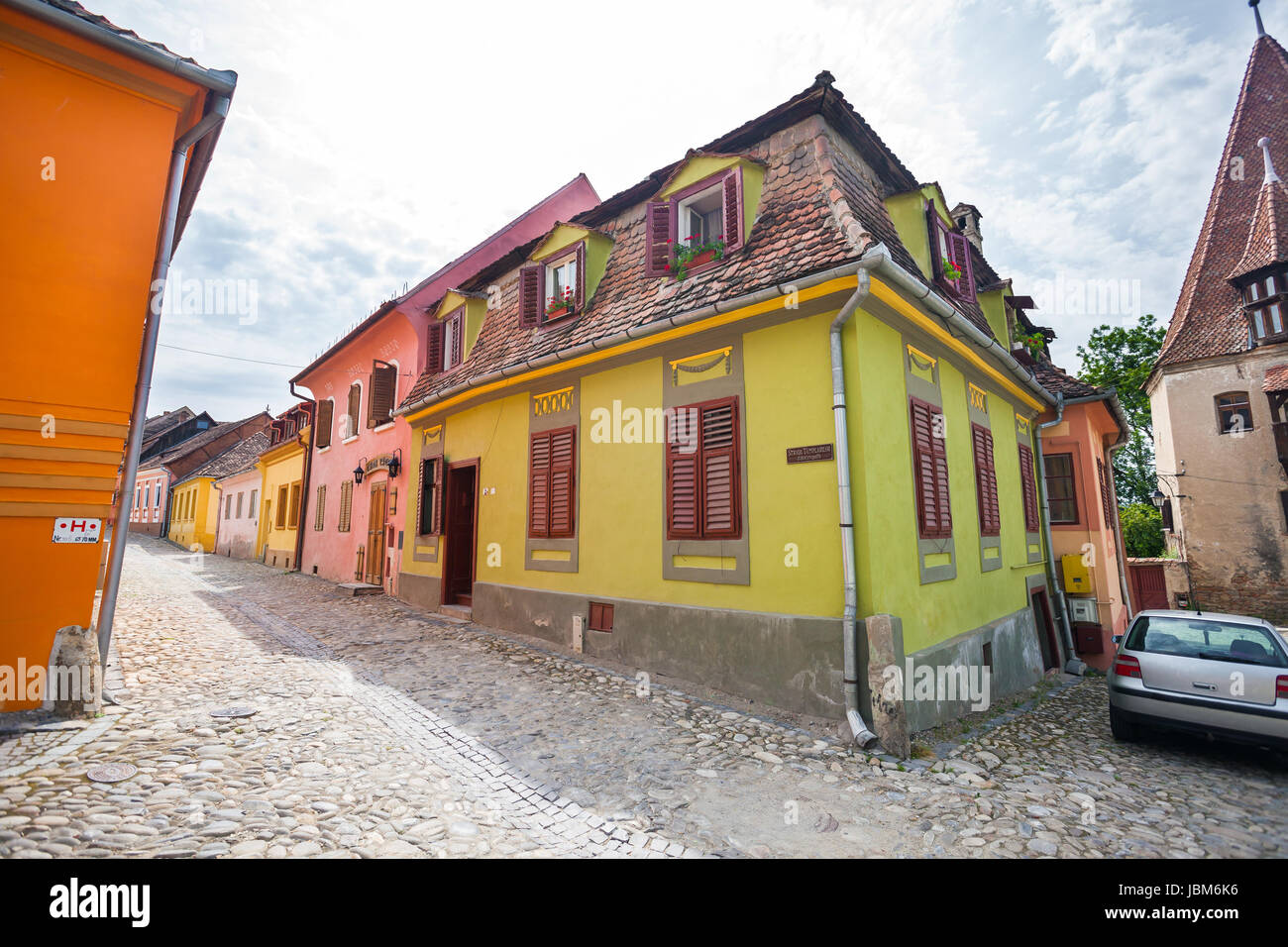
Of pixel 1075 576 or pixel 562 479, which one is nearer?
pixel 562 479

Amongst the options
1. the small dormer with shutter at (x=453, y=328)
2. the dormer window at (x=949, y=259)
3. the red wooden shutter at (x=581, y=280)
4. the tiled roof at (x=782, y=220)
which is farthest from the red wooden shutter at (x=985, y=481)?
the small dormer with shutter at (x=453, y=328)

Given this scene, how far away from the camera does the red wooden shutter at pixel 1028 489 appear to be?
1086 cm

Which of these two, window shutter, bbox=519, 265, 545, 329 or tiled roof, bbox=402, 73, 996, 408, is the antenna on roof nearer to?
tiled roof, bbox=402, 73, 996, 408

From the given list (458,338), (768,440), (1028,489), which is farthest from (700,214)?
(1028,489)

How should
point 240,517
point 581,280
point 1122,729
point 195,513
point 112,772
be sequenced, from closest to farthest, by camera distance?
point 112,772
point 1122,729
point 581,280
point 240,517
point 195,513

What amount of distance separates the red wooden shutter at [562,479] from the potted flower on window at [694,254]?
2.83 metres

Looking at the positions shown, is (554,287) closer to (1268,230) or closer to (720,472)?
(720,472)

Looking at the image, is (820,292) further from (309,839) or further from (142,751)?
(142,751)

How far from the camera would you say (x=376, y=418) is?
14461 millimetres

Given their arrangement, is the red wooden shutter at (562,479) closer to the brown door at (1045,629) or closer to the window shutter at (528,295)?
the window shutter at (528,295)

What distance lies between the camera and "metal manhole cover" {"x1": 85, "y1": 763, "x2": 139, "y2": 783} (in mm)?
3743

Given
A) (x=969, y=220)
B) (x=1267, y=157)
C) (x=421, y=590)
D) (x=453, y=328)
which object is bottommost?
(x=421, y=590)

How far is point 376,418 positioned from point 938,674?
44.7ft

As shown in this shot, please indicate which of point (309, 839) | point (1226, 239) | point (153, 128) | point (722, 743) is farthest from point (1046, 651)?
point (1226, 239)
